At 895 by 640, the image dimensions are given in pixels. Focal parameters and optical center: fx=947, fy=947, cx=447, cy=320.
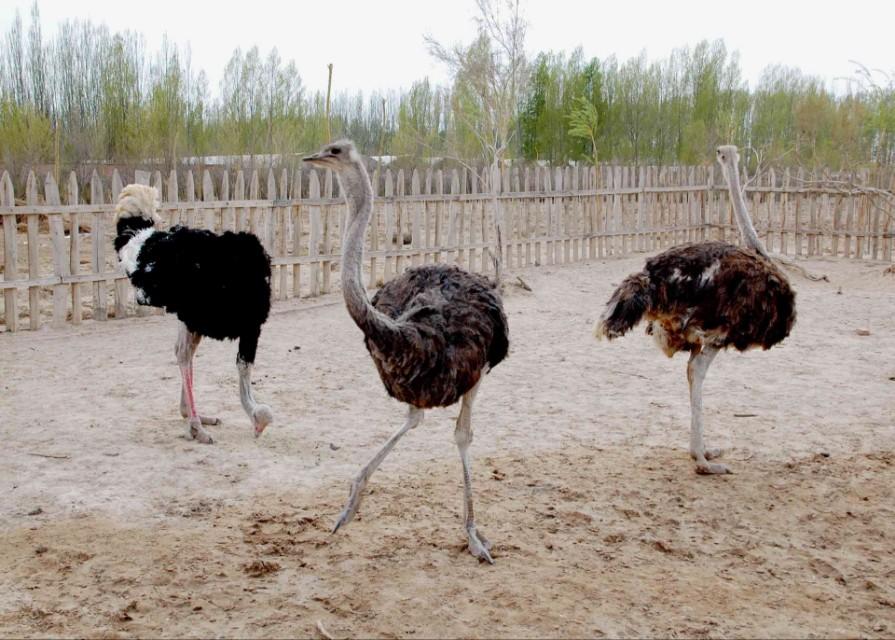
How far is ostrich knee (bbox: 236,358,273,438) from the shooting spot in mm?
5086

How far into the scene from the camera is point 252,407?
16.9 ft

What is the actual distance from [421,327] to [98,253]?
19.9ft

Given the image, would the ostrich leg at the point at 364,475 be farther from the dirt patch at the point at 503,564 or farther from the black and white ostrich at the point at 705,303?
the black and white ostrich at the point at 705,303

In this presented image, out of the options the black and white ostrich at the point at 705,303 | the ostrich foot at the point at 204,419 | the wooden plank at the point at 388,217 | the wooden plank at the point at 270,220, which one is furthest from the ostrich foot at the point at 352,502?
the wooden plank at the point at 388,217

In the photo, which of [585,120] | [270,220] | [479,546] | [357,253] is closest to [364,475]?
[479,546]

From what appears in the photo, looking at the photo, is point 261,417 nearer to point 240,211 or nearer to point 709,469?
point 709,469

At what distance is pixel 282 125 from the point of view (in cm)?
2059

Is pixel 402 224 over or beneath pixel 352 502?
over

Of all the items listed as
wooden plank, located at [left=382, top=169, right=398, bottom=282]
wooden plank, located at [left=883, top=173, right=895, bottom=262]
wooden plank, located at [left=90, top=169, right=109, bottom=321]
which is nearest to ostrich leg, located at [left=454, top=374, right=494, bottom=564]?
wooden plank, located at [left=90, top=169, right=109, bottom=321]

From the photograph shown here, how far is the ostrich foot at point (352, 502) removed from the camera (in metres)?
3.93

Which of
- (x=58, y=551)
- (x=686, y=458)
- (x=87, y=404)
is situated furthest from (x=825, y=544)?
(x=87, y=404)

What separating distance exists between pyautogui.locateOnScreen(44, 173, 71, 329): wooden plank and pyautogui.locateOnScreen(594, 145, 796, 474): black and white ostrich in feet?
18.4

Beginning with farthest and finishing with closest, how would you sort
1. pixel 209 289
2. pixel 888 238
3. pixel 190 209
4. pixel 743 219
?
pixel 888 238 → pixel 190 209 → pixel 743 219 → pixel 209 289

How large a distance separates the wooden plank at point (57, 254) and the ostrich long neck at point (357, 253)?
5773 mm
